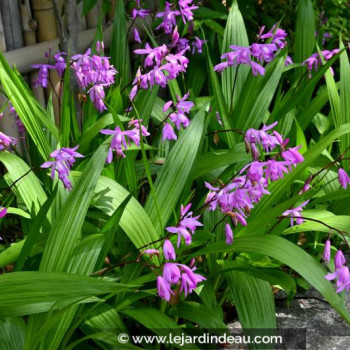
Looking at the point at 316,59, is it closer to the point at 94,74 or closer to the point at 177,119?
the point at 177,119

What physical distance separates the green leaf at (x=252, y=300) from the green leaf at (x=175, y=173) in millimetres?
318

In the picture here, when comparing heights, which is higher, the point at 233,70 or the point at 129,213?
the point at 233,70

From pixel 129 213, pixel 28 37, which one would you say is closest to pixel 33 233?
pixel 129 213

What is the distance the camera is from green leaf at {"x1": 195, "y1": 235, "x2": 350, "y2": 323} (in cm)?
200

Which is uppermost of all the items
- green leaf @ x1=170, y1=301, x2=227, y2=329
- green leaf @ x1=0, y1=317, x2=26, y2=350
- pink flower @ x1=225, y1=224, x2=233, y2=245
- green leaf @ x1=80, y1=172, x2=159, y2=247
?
pink flower @ x1=225, y1=224, x2=233, y2=245

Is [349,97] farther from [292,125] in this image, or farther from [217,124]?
[217,124]

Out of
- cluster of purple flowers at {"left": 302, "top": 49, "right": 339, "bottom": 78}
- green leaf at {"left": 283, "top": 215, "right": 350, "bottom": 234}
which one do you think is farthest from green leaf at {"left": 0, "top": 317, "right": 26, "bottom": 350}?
cluster of purple flowers at {"left": 302, "top": 49, "right": 339, "bottom": 78}

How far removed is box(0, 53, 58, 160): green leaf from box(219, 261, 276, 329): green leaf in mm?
859

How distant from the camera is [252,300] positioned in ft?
7.32

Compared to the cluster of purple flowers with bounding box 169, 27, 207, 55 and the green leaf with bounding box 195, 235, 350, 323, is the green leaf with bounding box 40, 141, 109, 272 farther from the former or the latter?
the cluster of purple flowers with bounding box 169, 27, 207, 55

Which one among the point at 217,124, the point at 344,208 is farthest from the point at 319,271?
the point at 217,124

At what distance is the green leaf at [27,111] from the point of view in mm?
2508

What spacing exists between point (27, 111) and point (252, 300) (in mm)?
1092

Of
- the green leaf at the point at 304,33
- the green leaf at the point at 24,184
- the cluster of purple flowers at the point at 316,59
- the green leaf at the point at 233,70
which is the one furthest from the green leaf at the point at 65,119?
the green leaf at the point at 304,33
